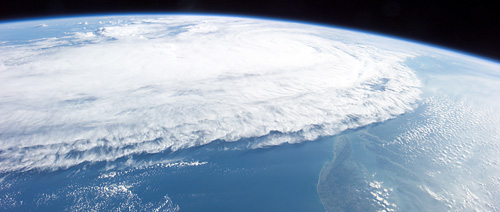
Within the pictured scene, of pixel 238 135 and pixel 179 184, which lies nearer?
pixel 179 184

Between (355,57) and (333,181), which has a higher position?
(355,57)

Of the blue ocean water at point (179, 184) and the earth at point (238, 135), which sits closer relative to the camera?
the blue ocean water at point (179, 184)

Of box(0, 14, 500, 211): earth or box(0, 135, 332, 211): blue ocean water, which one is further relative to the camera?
box(0, 14, 500, 211): earth

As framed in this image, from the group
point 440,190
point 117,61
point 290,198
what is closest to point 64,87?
point 117,61

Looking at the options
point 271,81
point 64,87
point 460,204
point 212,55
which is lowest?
point 460,204

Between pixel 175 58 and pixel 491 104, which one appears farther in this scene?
pixel 175 58

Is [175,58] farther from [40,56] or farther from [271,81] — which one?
[40,56]

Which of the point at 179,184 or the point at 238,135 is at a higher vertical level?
the point at 238,135

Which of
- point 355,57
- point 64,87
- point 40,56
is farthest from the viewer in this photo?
point 355,57
